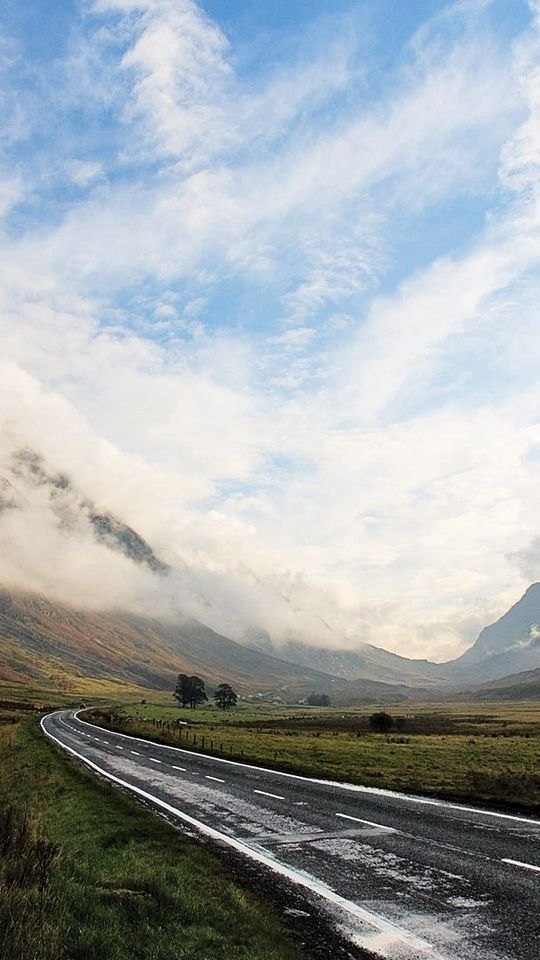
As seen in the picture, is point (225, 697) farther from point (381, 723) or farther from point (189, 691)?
point (381, 723)

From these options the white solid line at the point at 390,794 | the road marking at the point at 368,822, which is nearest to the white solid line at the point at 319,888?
the road marking at the point at 368,822

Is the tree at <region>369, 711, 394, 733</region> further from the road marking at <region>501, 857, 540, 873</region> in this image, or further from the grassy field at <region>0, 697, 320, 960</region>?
the road marking at <region>501, 857, 540, 873</region>

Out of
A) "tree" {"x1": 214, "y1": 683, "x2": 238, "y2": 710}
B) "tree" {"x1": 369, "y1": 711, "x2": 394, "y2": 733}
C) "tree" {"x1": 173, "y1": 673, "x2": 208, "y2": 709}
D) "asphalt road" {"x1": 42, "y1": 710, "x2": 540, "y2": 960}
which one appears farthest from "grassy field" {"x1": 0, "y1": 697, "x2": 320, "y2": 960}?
"tree" {"x1": 214, "y1": 683, "x2": 238, "y2": 710}

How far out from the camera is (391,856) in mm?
12453

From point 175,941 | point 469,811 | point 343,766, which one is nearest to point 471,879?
point 175,941

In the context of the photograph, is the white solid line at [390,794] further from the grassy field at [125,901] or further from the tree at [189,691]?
the tree at [189,691]

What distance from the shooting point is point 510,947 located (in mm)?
7707

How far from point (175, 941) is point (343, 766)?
25020mm

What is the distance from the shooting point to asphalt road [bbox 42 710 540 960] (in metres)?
8.27

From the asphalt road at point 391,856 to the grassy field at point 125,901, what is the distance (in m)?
1.25

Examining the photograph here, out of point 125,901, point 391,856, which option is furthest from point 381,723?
point 125,901

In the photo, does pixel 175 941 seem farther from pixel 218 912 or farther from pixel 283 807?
pixel 283 807

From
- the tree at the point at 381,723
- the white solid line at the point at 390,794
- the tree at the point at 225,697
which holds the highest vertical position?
the white solid line at the point at 390,794

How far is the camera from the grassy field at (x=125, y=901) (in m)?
6.91
